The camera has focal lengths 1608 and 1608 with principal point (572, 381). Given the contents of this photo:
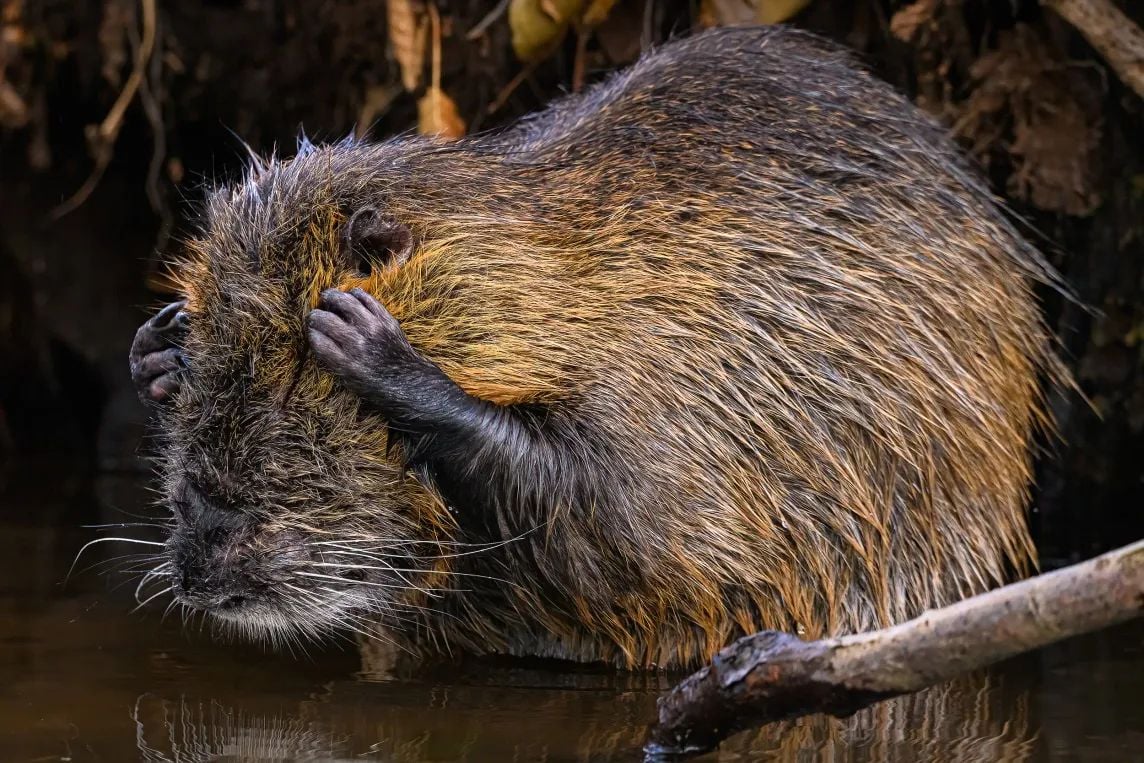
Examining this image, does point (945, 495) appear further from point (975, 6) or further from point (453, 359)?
point (975, 6)

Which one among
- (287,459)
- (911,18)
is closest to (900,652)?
(287,459)

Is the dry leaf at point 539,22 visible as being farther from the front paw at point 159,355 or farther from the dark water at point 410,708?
the dark water at point 410,708

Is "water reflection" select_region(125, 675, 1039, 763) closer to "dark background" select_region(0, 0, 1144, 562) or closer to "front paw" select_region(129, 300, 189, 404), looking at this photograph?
"front paw" select_region(129, 300, 189, 404)

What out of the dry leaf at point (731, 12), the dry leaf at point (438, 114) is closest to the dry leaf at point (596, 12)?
the dry leaf at point (731, 12)

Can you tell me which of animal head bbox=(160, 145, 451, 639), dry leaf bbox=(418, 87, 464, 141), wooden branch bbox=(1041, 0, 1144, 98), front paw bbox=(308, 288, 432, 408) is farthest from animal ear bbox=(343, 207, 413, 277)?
wooden branch bbox=(1041, 0, 1144, 98)

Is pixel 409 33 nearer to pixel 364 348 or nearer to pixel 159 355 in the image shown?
pixel 159 355

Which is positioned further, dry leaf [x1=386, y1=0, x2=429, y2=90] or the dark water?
dry leaf [x1=386, y1=0, x2=429, y2=90]
